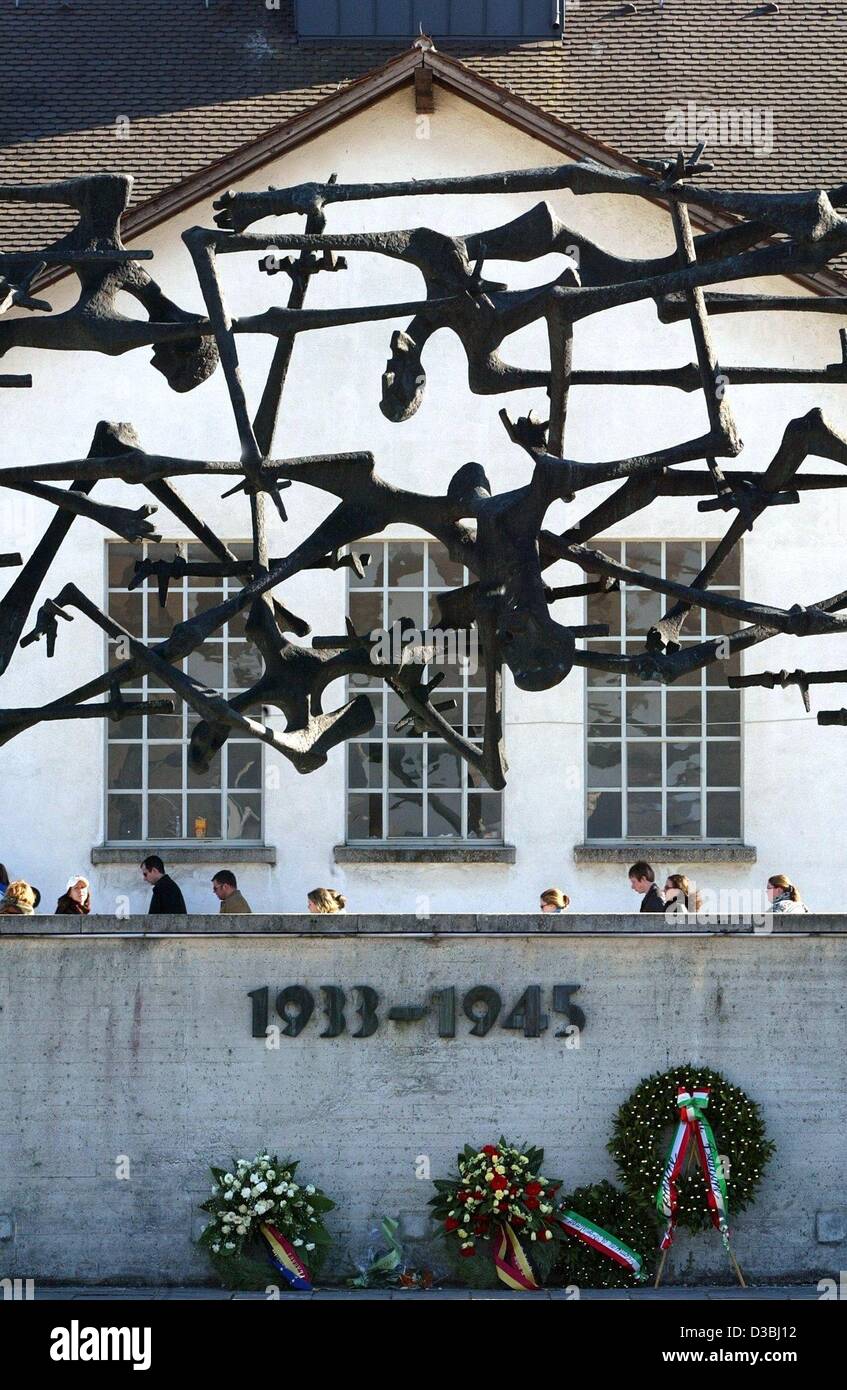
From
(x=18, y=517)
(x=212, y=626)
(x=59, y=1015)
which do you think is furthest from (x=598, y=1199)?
(x=18, y=517)

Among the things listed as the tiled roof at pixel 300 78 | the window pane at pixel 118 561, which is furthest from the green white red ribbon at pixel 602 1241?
the tiled roof at pixel 300 78

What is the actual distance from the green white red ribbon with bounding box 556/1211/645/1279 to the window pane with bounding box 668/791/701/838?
846 cm

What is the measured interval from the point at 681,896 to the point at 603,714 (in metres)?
4.70

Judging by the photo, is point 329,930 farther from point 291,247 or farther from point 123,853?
point 123,853

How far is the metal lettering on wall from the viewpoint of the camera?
13352 mm

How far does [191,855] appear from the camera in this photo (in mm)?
21031

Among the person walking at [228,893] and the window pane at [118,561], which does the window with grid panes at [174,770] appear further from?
the person walking at [228,893]

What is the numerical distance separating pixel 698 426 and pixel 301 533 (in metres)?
3.93

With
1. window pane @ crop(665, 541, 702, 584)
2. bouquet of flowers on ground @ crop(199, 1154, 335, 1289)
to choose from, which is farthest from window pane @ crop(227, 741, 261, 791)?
bouquet of flowers on ground @ crop(199, 1154, 335, 1289)

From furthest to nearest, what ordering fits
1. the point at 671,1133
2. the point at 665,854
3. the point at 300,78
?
the point at 300,78 < the point at 665,854 < the point at 671,1133

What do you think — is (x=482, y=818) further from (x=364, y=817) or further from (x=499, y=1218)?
(x=499, y=1218)

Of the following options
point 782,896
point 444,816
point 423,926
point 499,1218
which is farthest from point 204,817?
point 499,1218

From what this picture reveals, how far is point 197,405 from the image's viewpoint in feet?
70.0

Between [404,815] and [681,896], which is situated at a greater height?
[404,815]
